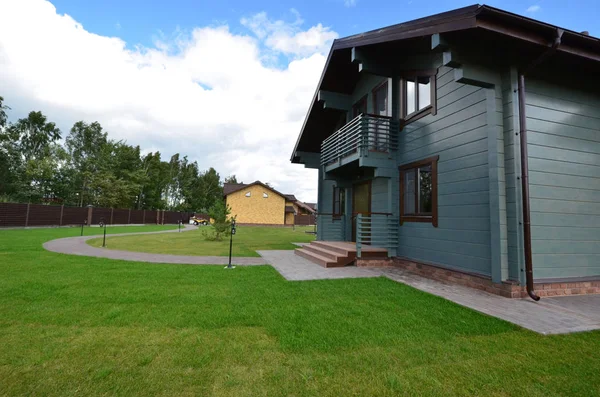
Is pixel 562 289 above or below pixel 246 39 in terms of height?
below

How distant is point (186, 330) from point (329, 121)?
1126 centimetres

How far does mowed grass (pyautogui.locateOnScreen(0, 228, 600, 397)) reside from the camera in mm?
2211

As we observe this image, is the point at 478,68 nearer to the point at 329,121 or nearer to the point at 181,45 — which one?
the point at 329,121

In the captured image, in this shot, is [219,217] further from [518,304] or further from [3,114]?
[3,114]

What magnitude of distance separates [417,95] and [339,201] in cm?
588

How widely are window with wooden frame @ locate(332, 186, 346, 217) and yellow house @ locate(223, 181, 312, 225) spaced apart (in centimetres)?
2475

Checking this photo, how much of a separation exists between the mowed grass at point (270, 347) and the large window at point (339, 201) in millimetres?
7206

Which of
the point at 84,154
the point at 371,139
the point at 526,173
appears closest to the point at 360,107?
the point at 371,139

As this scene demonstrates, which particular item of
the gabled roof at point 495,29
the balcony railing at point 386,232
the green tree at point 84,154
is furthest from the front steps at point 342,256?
the green tree at point 84,154

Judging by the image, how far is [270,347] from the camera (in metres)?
2.88

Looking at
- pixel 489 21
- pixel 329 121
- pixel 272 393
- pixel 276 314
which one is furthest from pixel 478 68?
pixel 329 121

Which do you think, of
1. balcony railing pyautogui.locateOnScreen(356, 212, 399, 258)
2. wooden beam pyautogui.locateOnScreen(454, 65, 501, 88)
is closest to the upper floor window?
balcony railing pyautogui.locateOnScreen(356, 212, 399, 258)

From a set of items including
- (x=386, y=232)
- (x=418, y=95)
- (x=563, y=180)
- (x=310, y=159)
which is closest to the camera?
(x=563, y=180)

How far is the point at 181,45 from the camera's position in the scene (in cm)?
1381
